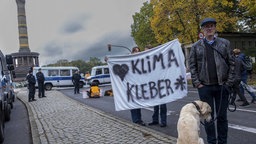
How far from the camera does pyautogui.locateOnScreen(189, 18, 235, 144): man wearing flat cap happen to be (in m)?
4.72

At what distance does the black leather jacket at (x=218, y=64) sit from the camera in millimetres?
4707

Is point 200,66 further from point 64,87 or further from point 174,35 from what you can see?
point 64,87

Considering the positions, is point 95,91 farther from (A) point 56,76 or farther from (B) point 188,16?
(A) point 56,76

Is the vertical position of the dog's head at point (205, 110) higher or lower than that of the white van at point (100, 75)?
lower

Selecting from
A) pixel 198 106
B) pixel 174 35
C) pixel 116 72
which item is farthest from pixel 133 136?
pixel 174 35

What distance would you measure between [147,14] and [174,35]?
2747cm

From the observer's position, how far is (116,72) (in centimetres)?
793

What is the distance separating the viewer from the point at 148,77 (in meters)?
7.83

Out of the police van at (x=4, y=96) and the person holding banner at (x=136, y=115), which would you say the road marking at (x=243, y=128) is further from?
the police van at (x=4, y=96)

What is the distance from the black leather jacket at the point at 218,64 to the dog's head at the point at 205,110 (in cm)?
33

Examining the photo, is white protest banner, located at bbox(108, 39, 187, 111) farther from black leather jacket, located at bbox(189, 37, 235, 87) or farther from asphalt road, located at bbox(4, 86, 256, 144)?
black leather jacket, located at bbox(189, 37, 235, 87)

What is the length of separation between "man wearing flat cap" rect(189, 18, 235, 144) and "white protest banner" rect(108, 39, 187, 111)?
2.84 metres

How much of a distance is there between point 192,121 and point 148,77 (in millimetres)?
3735

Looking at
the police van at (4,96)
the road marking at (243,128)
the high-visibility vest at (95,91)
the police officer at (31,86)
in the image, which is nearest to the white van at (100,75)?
the high-visibility vest at (95,91)
